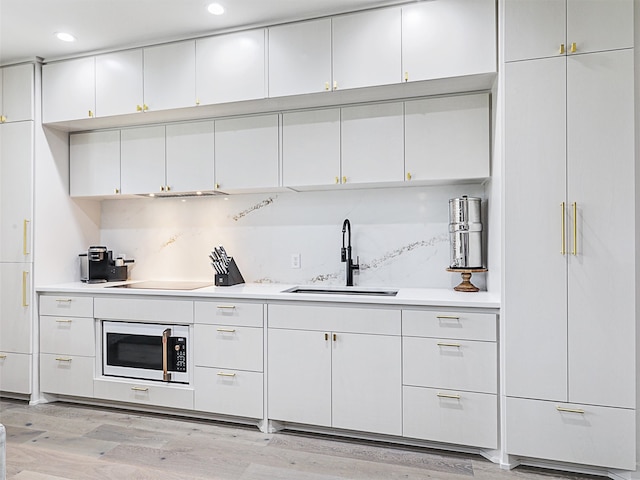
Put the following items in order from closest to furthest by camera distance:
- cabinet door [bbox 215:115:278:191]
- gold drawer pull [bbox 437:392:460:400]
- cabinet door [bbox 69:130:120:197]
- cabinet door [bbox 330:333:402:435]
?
gold drawer pull [bbox 437:392:460:400] → cabinet door [bbox 330:333:402:435] → cabinet door [bbox 215:115:278:191] → cabinet door [bbox 69:130:120:197]

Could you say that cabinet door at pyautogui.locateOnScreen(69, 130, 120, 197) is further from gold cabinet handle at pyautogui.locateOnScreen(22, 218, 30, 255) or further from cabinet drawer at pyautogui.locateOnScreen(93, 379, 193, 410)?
cabinet drawer at pyautogui.locateOnScreen(93, 379, 193, 410)

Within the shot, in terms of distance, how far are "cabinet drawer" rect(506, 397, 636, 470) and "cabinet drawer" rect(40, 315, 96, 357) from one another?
8.96ft

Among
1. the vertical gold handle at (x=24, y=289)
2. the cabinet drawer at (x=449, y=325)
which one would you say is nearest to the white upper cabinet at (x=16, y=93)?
the vertical gold handle at (x=24, y=289)

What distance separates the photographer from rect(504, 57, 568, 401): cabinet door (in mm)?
2119

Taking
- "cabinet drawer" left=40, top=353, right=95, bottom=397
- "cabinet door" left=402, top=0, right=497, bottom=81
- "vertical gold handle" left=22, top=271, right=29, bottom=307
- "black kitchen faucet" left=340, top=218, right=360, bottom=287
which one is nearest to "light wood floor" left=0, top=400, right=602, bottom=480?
"cabinet drawer" left=40, top=353, right=95, bottom=397

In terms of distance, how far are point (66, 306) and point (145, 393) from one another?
88 centimetres

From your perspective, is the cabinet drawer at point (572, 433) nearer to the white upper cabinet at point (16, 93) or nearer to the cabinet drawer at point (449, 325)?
the cabinet drawer at point (449, 325)

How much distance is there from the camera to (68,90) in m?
3.17

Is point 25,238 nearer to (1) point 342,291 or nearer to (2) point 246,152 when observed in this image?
(2) point 246,152

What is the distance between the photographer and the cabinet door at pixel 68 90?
312cm

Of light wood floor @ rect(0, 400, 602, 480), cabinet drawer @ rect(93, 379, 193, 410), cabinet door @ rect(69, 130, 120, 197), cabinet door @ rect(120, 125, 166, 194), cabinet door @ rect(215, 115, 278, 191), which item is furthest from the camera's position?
cabinet door @ rect(69, 130, 120, 197)

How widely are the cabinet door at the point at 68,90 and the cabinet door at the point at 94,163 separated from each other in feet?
0.87

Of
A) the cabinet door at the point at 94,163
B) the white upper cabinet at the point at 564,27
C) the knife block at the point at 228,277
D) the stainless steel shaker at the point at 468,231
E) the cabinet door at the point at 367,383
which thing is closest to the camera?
the white upper cabinet at the point at 564,27

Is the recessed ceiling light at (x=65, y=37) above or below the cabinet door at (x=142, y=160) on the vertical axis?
above
